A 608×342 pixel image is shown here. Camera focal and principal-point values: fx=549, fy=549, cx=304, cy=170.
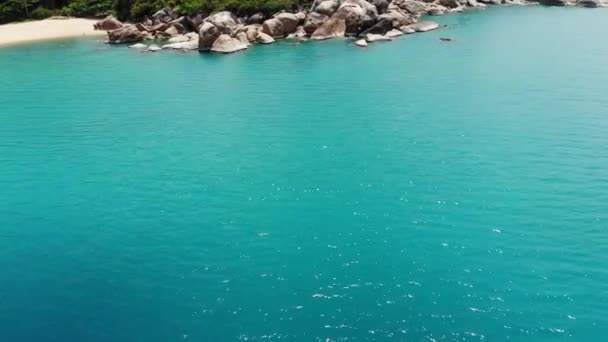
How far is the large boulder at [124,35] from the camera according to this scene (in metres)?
72.8

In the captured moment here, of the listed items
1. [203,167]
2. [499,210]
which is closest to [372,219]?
[499,210]

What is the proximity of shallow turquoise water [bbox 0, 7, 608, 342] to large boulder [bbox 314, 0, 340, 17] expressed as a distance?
86.1 ft

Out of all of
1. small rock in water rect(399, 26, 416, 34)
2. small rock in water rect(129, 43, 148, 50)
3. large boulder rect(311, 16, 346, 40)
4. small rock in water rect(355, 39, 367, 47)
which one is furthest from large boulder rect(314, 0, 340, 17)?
small rock in water rect(129, 43, 148, 50)

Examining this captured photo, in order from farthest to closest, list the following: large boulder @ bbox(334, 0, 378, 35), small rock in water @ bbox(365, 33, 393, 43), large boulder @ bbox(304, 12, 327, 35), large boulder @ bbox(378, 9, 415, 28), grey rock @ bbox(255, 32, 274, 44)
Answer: large boulder @ bbox(304, 12, 327, 35)
large boulder @ bbox(378, 9, 415, 28)
large boulder @ bbox(334, 0, 378, 35)
grey rock @ bbox(255, 32, 274, 44)
small rock in water @ bbox(365, 33, 393, 43)

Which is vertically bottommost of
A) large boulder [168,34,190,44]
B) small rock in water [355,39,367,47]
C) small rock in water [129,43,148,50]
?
small rock in water [129,43,148,50]

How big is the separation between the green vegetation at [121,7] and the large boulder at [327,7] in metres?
5.97

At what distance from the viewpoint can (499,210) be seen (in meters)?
23.0

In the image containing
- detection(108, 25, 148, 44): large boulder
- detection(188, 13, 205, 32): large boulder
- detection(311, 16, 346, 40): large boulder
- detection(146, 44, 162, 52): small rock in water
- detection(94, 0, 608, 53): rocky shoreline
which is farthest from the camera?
detection(188, 13, 205, 32): large boulder

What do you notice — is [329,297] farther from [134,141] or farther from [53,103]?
[53,103]

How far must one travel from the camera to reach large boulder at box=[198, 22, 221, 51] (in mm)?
64062

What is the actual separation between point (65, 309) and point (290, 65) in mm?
39373

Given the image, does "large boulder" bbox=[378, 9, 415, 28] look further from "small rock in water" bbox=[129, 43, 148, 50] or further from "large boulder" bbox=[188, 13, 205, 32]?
"small rock in water" bbox=[129, 43, 148, 50]

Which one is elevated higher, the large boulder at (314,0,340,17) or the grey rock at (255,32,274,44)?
the large boulder at (314,0,340,17)

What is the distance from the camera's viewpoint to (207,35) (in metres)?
64.1
